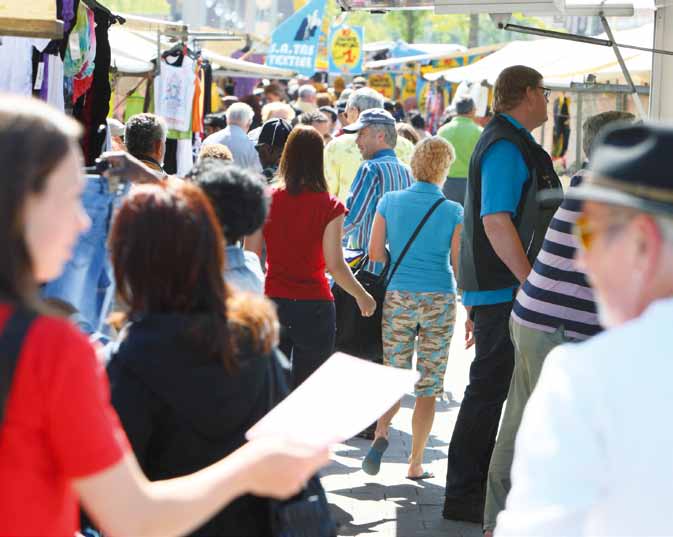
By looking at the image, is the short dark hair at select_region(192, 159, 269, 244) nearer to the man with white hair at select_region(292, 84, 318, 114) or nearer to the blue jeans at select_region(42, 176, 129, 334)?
the blue jeans at select_region(42, 176, 129, 334)

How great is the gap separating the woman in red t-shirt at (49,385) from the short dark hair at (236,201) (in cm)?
146

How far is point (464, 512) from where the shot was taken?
5.75 metres

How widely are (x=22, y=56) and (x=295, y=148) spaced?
54.2 inches

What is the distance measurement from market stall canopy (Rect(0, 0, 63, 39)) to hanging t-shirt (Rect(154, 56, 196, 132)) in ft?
23.2

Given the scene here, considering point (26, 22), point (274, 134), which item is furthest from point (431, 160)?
point (26, 22)

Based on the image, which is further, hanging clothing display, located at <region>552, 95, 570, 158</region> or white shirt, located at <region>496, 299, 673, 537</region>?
hanging clothing display, located at <region>552, 95, 570, 158</region>

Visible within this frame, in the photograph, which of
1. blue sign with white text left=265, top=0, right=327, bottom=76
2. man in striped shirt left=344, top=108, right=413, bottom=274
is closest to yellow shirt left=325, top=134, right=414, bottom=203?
man in striped shirt left=344, top=108, right=413, bottom=274

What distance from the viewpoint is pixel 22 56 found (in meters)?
5.34

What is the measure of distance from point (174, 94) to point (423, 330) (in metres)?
5.67

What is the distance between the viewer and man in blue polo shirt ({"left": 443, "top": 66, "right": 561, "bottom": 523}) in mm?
5348

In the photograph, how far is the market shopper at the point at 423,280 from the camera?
6312 millimetres

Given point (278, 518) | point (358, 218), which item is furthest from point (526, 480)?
point (358, 218)

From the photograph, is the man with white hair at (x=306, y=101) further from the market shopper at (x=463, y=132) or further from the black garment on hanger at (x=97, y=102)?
the black garment on hanger at (x=97, y=102)

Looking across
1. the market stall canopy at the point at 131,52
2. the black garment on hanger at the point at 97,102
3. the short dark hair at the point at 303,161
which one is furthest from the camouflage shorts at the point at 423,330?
the market stall canopy at the point at 131,52
